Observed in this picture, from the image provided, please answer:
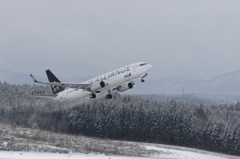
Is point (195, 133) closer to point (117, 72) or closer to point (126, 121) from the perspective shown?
point (126, 121)

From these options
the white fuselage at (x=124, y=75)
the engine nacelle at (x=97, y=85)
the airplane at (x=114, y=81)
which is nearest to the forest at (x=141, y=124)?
the airplane at (x=114, y=81)

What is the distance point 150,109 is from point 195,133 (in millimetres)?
15930

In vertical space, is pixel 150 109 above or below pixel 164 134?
above

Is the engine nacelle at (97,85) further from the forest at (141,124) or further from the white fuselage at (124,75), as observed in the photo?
the forest at (141,124)

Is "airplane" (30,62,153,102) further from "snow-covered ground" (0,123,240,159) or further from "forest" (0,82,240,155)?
"forest" (0,82,240,155)

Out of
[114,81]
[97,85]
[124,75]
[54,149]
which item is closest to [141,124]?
[97,85]

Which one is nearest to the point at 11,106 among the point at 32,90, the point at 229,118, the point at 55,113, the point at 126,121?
the point at 55,113

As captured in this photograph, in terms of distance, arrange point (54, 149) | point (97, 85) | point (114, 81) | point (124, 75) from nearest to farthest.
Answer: point (54, 149), point (124, 75), point (114, 81), point (97, 85)

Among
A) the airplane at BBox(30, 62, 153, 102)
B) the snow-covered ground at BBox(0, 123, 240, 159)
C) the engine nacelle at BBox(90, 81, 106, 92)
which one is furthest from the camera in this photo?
the engine nacelle at BBox(90, 81, 106, 92)

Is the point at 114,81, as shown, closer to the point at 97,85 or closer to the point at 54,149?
the point at 97,85

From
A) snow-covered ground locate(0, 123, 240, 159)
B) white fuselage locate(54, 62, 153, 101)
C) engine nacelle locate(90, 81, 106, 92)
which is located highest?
white fuselage locate(54, 62, 153, 101)

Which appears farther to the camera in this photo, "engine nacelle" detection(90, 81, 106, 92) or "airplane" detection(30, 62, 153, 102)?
"engine nacelle" detection(90, 81, 106, 92)

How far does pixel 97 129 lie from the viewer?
364ft

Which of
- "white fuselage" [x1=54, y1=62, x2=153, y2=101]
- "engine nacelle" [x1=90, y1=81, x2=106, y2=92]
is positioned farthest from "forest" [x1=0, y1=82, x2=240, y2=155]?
"white fuselage" [x1=54, y1=62, x2=153, y2=101]
